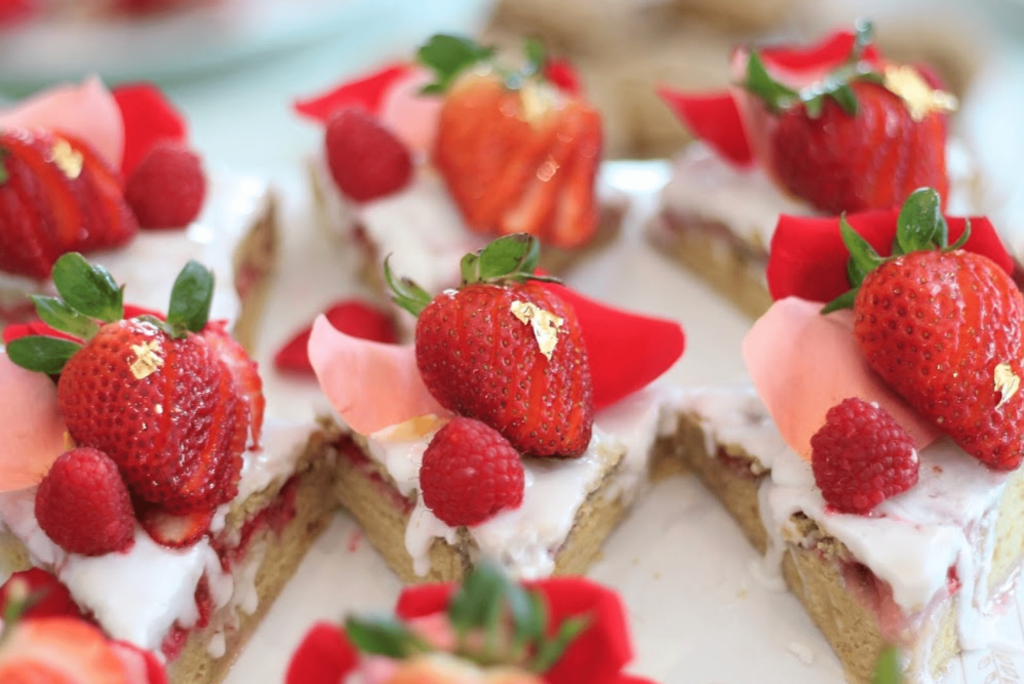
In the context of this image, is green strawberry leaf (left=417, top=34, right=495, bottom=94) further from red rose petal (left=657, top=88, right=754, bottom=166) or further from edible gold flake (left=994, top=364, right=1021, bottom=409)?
edible gold flake (left=994, top=364, right=1021, bottom=409)

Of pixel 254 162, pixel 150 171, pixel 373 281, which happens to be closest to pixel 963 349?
pixel 373 281

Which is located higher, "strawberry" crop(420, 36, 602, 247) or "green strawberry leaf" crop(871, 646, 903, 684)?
"green strawberry leaf" crop(871, 646, 903, 684)

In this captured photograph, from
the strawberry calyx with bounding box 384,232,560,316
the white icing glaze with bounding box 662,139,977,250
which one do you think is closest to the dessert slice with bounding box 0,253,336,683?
the strawberry calyx with bounding box 384,232,560,316

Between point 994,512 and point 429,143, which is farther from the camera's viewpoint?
point 429,143

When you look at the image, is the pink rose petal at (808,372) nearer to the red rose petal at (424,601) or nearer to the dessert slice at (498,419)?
the dessert slice at (498,419)

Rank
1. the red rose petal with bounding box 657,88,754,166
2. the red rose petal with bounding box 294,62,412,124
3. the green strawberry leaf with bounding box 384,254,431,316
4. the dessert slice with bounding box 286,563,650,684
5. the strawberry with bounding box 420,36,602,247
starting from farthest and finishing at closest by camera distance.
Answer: the red rose petal with bounding box 294,62,412,124
the red rose petal with bounding box 657,88,754,166
the strawberry with bounding box 420,36,602,247
the green strawberry leaf with bounding box 384,254,431,316
the dessert slice with bounding box 286,563,650,684

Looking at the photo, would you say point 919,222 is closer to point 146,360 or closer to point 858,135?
point 858,135

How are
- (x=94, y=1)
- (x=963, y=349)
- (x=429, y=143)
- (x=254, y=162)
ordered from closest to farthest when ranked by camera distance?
(x=963, y=349) < (x=429, y=143) < (x=254, y=162) < (x=94, y=1)

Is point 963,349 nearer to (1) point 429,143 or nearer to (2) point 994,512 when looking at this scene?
(2) point 994,512
